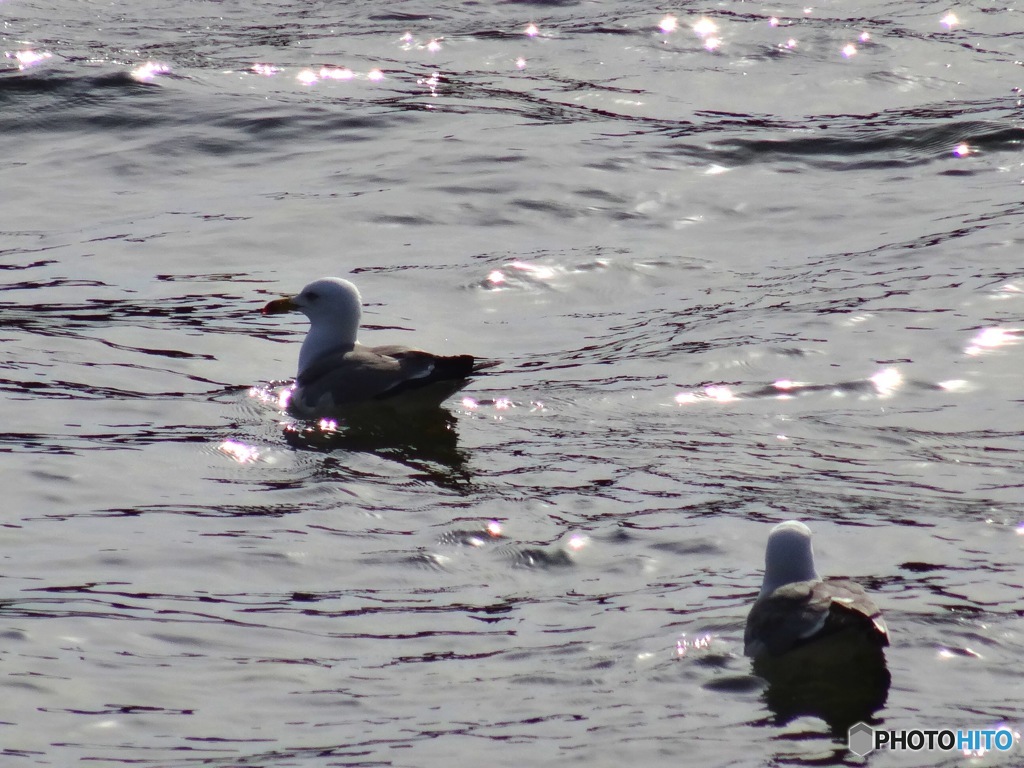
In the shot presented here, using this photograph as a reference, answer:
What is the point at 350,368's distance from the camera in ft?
33.9

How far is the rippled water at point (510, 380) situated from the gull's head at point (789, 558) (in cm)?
29

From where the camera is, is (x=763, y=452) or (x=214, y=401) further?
→ (x=214, y=401)

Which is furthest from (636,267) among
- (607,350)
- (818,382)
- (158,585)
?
(158,585)

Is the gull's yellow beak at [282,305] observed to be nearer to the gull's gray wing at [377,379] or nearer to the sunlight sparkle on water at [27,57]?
the gull's gray wing at [377,379]

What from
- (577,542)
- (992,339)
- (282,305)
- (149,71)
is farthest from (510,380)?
(149,71)

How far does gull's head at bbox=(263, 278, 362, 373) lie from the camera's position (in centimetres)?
1088

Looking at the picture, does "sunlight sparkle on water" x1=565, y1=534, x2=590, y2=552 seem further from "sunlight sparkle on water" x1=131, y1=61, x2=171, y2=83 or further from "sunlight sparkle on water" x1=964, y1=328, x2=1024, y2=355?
"sunlight sparkle on water" x1=131, y1=61, x2=171, y2=83

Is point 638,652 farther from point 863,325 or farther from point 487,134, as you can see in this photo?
point 487,134

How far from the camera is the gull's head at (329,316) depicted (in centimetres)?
1088

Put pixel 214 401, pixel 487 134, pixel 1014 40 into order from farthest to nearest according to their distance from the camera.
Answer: pixel 1014 40, pixel 487 134, pixel 214 401

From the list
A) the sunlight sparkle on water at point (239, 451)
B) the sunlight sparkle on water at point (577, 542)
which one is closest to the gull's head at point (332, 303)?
the sunlight sparkle on water at point (239, 451)

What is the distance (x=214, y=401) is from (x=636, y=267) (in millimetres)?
4384

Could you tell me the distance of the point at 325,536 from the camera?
26.7ft

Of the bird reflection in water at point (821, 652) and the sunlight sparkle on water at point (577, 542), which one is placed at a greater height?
the bird reflection in water at point (821, 652)
